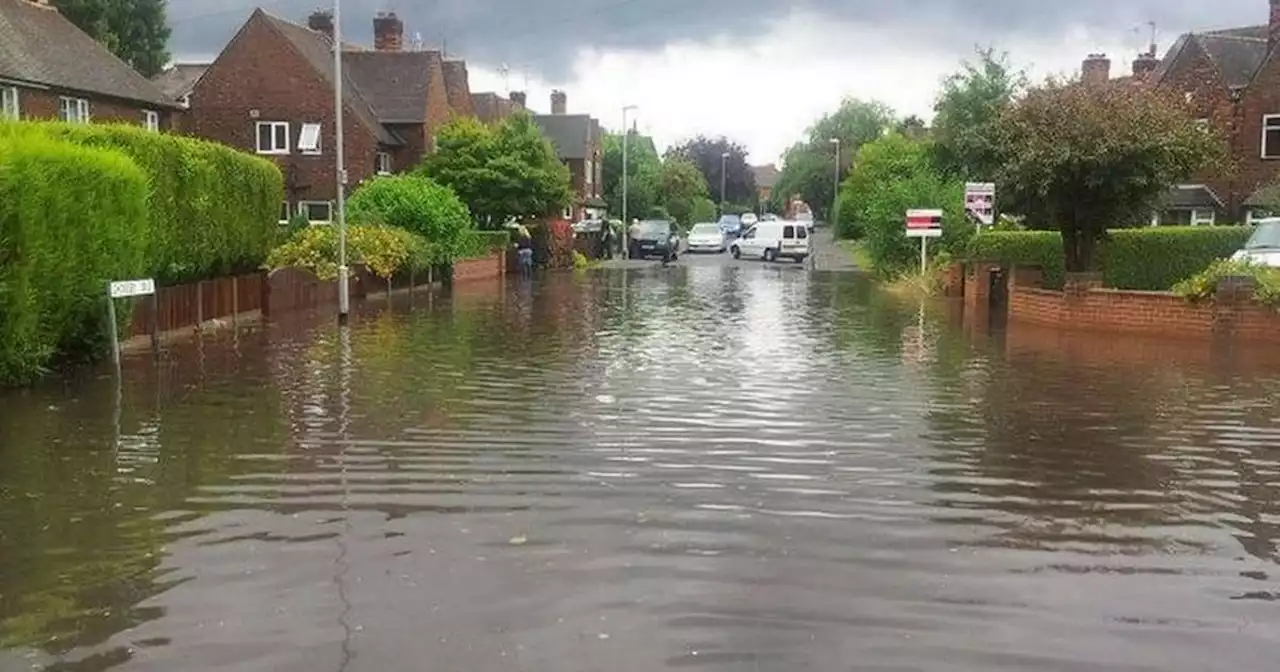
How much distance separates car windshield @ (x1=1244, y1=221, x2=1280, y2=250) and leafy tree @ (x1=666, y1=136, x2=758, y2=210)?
104057mm

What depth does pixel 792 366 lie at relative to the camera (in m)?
16.5

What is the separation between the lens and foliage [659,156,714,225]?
100 m

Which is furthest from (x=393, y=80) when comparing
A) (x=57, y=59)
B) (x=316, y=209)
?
(x=57, y=59)

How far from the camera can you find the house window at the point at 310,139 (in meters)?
49.2

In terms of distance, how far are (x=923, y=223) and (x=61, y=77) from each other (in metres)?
24.0

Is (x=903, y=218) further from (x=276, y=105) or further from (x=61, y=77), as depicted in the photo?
(x=61, y=77)

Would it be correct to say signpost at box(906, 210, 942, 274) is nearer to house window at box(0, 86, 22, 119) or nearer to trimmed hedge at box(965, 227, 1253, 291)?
trimmed hedge at box(965, 227, 1253, 291)

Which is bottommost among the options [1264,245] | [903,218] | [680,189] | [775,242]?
[775,242]

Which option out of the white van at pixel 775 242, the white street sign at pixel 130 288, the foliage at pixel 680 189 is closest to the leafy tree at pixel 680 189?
the foliage at pixel 680 189

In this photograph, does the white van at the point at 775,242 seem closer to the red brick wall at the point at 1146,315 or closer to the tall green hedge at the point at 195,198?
the red brick wall at the point at 1146,315

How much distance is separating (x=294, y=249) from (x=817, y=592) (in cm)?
2565

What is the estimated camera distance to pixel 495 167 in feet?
155

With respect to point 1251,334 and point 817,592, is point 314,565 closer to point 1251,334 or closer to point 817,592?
point 817,592

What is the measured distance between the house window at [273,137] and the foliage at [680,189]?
50.6 m
